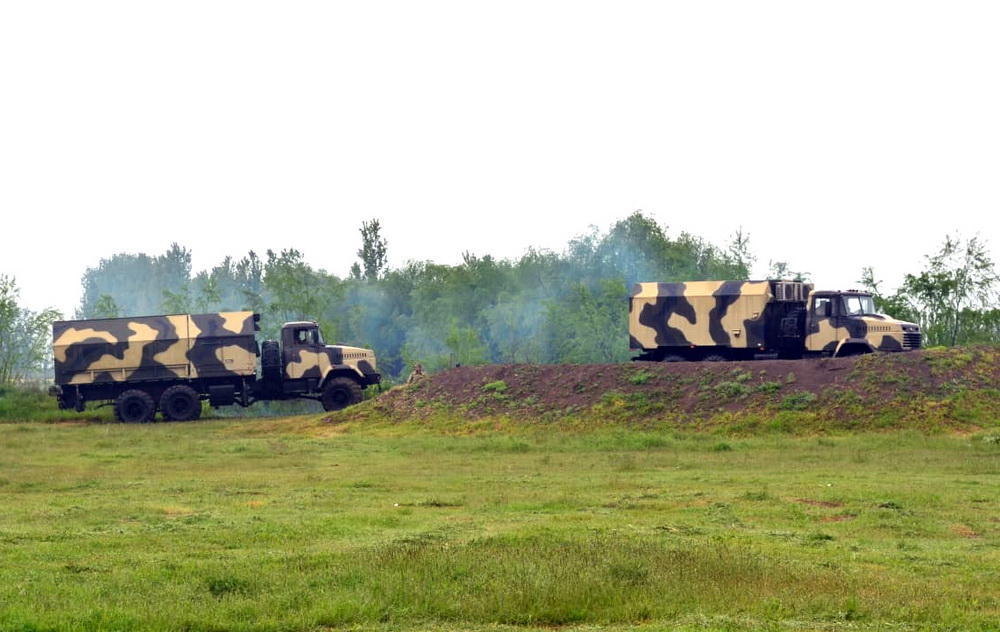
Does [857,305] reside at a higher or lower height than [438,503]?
higher

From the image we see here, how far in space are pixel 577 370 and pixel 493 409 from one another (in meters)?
3.57

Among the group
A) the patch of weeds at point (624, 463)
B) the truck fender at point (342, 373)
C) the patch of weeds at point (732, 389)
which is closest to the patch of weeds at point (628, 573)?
the patch of weeds at point (624, 463)

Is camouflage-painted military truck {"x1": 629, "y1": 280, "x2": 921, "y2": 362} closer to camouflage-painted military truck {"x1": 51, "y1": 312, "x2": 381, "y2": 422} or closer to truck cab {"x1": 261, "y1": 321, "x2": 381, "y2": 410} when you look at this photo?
truck cab {"x1": 261, "y1": 321, "x2": 381, "y2": 410}

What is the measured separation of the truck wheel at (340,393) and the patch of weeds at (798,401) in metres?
19.5

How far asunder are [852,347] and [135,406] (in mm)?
27952

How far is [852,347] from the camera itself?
131ft

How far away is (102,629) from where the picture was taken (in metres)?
10.8

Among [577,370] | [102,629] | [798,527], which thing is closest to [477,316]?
[577,370]

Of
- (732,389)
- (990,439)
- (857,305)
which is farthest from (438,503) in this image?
(857,305)

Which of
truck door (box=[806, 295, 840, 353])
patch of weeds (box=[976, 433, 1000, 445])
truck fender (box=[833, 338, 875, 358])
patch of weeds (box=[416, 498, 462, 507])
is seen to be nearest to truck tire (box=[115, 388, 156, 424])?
truck door (box=[806, 295, 840, 353])

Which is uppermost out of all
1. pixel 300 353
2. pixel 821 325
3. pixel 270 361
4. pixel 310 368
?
pixel 821 325

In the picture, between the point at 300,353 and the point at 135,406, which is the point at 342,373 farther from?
the point at 135,406

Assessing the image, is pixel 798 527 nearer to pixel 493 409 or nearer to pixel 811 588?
pixel 811 588

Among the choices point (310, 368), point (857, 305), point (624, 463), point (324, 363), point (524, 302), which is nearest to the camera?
point (624, 463)
